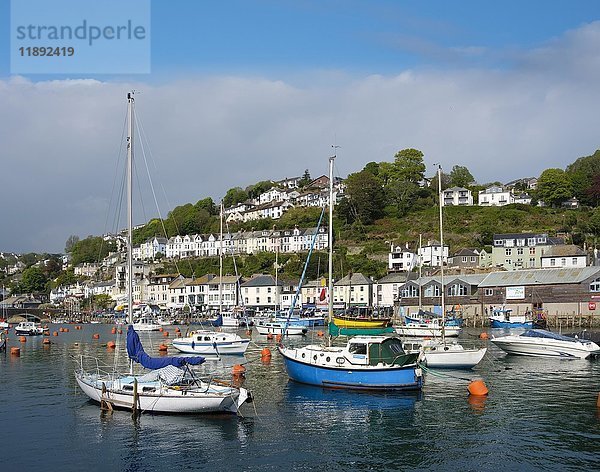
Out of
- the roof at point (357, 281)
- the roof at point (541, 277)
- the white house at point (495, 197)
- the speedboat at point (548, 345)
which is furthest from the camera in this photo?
the white house at point (495, 197)

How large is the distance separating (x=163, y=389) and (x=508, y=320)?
73433mm

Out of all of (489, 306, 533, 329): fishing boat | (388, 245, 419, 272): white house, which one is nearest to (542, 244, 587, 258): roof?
(489, 306, 533, 329): fishing boat

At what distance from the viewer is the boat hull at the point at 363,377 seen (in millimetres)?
36906

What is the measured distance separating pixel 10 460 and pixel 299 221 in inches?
6862

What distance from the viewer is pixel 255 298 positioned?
153m

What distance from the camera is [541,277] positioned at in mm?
105500

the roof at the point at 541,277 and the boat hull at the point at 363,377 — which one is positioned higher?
the roof at the point at 541,277

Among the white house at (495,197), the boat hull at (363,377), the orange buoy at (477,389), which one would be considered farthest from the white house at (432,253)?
the boat hull at (363,377)

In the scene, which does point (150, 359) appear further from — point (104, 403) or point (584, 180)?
point (584, 180)

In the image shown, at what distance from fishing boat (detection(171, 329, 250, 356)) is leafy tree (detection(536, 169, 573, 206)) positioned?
139 meters

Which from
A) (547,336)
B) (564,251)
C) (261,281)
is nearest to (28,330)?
(261,281)

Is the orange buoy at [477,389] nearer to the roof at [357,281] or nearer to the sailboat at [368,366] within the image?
the sailboat at [368,366]

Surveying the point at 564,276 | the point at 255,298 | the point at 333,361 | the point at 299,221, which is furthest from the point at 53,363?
the point at 299,221

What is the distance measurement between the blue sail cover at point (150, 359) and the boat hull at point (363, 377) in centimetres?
818
